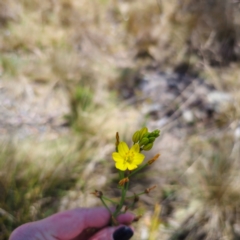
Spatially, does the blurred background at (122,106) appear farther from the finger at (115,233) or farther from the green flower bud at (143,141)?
the green flower bud at (143,141)

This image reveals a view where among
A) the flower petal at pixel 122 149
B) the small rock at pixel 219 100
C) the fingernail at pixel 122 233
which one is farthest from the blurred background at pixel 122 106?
the flower petal at pixel 122 149

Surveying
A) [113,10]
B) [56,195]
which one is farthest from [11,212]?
[113,10]

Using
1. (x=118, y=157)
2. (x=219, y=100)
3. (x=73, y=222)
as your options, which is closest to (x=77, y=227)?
(x=73, y=222)

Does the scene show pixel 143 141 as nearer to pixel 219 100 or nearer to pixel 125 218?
pixel 125 218

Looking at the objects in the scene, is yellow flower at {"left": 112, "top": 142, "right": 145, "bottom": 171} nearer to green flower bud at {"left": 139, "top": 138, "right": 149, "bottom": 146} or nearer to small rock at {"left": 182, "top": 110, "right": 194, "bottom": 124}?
green flower bud at {"left": 139, "top": 138, "right": 149, "bottom": 146}

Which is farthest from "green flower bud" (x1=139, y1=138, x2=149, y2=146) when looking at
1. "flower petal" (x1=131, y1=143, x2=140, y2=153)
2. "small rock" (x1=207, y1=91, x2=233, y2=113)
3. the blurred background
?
"small rock" (x1=207, y1=91, x2=233, y2=113)

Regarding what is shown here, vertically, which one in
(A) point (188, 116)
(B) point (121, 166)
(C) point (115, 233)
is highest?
(B) point (121, 166)
